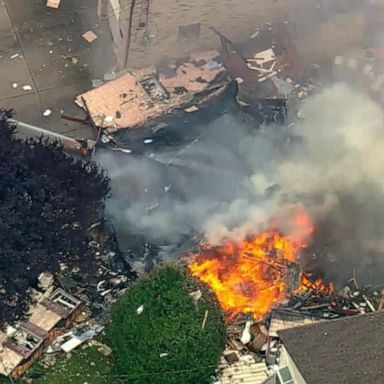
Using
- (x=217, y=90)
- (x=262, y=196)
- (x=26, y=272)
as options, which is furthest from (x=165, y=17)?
(x=26, y=272)

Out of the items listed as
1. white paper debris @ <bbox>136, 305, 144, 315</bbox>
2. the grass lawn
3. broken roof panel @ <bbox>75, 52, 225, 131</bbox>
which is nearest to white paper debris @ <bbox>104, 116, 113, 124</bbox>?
broken roof panel @ <bbox>75, 52, 225, 131</bbox>

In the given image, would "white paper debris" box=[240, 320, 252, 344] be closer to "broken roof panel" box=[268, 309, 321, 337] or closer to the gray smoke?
"broken roof panel" box=[268, 309, 321, 337]

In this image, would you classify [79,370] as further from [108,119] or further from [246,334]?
[108,119]

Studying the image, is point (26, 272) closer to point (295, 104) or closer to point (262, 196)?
point (262, 196)

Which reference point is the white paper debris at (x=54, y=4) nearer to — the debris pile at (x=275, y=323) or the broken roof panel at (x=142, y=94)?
the broken roof panel at (x=142, y=94)

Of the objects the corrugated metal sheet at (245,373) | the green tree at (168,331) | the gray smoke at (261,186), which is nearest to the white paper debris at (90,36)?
the gray smoke at (261,186)

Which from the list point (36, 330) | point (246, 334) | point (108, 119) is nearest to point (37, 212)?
point (36, 330)
